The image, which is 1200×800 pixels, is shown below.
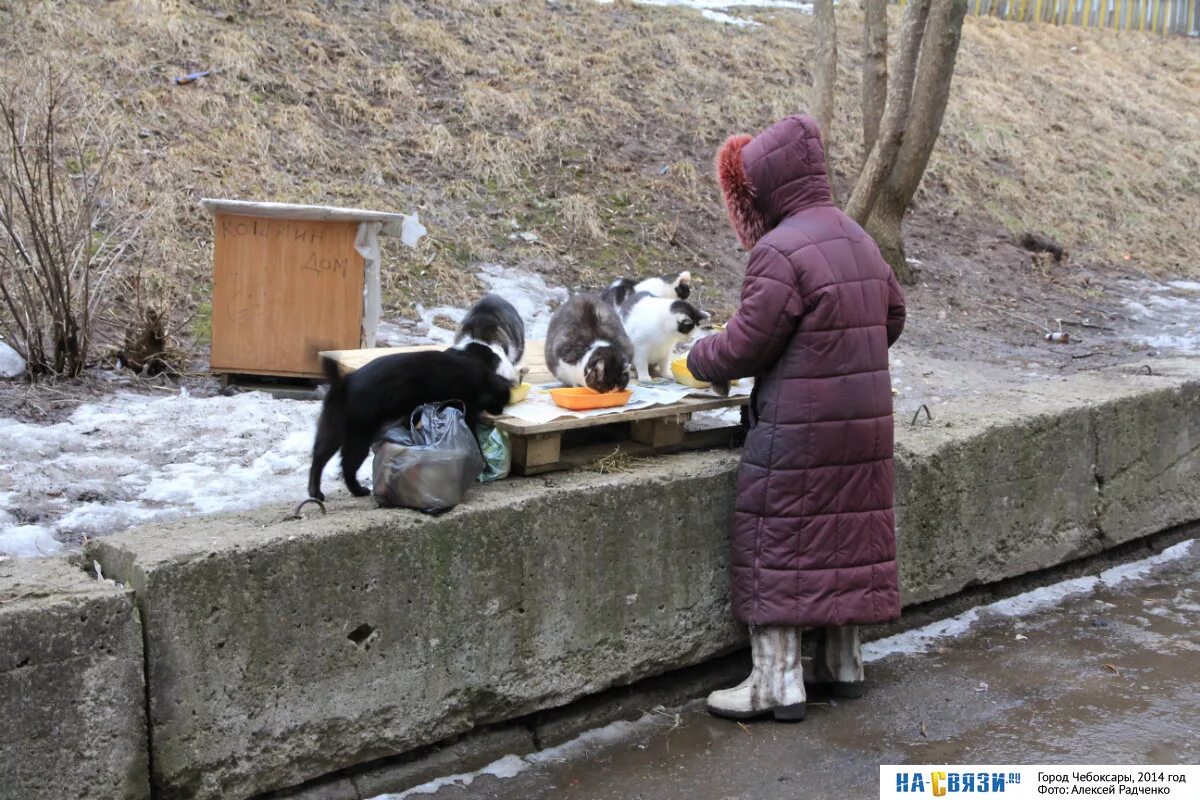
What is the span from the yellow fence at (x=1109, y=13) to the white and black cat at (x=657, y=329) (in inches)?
688

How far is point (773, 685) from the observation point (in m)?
4.29

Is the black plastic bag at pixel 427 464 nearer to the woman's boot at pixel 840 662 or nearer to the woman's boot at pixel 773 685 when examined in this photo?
the woman's boot at pixel 773 685

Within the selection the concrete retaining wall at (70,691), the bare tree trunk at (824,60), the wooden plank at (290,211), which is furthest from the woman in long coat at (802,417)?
the bare tree trunk at (824,60)

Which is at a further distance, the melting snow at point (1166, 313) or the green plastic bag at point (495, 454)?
the melting snow at point (1166, 313)

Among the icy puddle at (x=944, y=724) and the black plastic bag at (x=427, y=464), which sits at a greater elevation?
the black plastic bag at (x=427, y=464)

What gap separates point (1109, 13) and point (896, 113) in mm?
14736

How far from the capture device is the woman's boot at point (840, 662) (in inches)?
177

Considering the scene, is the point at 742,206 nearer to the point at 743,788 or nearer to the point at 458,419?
the point at 458,419

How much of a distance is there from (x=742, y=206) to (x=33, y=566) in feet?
8.94

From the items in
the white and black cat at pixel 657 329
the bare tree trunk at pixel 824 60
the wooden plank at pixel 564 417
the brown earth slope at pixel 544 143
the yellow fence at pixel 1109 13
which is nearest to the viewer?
the wooden plank at pixel 564 417

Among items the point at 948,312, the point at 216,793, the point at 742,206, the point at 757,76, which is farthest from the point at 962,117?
the point at 216,793

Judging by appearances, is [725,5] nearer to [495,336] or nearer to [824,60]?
[824,60]

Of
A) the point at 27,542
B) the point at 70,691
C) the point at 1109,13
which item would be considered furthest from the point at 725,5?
the point at 70,691

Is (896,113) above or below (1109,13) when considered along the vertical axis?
below
